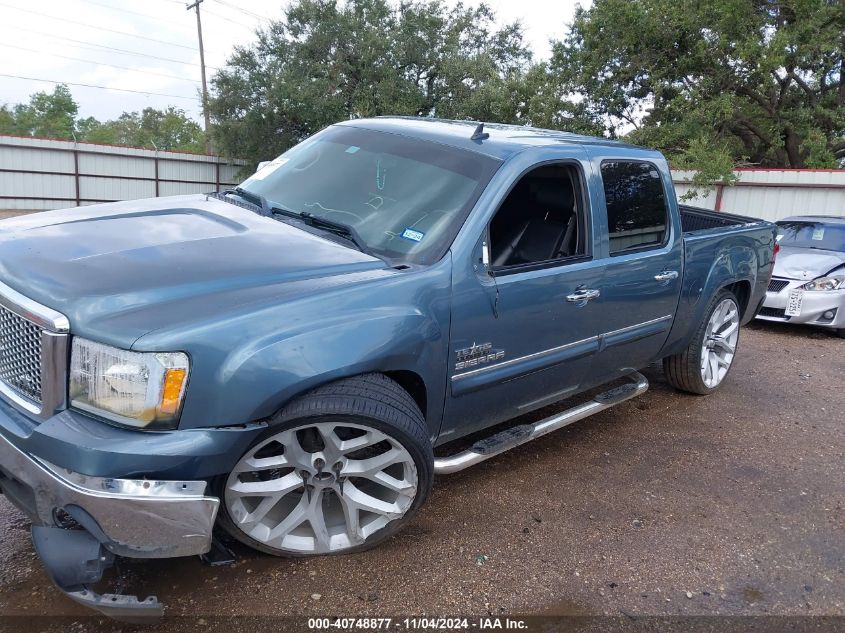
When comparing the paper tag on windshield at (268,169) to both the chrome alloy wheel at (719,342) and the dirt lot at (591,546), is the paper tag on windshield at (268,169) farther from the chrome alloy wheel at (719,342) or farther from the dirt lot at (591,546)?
the chrome alloy wheel at (719,342)

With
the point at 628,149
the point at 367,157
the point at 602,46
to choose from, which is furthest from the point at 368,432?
the point at 602,46

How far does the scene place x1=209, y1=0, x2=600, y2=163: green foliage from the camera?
2473 centimetres

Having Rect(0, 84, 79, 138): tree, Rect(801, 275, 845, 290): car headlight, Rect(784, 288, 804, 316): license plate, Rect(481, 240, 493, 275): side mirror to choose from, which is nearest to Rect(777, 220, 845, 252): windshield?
Rect(801, 275, 845, 290): car headlight

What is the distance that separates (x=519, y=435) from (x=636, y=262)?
1252 millimetres

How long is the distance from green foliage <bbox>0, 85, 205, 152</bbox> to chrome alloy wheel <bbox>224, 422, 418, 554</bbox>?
205 feet

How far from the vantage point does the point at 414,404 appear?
274cm

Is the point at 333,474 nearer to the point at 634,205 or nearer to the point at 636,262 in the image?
the point at 636,262

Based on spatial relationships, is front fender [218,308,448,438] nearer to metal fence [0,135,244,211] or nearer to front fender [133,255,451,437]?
front fender [133,255,451,437]

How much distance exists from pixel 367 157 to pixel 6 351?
191 cm

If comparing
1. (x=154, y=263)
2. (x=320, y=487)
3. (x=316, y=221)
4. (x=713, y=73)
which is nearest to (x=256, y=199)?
(x=316, y=221)

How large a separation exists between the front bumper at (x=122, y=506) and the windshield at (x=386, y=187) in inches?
51.4

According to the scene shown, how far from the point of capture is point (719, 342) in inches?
201

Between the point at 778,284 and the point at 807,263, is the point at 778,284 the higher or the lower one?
the lower one

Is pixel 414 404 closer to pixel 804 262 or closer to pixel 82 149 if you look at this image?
pixel 804 262
